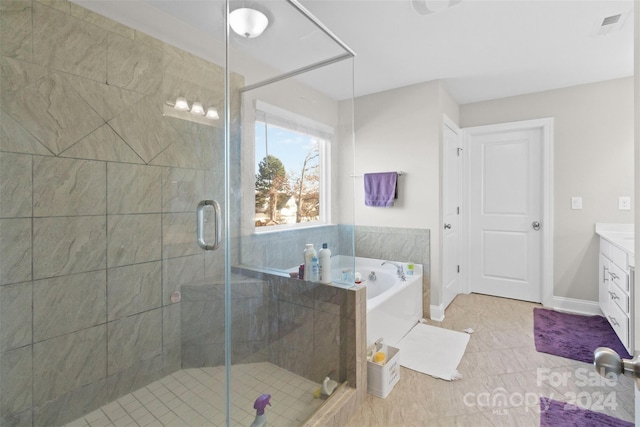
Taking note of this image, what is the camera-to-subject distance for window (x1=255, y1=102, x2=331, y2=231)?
1.90 m

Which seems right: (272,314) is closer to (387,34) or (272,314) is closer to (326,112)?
(326,112)

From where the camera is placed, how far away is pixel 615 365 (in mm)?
577

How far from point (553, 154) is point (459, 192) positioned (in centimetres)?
96

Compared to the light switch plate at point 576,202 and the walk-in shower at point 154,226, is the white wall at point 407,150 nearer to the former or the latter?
the walk-in shower at point 154,226

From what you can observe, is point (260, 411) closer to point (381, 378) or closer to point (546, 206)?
point (381, 378)

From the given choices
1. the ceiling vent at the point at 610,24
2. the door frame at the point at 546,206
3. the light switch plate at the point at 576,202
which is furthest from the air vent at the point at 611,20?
the light switch plate at the point at 576,202

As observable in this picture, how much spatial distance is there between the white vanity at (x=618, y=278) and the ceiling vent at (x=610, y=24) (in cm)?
150

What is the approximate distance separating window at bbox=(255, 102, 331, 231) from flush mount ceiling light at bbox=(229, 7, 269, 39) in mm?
396

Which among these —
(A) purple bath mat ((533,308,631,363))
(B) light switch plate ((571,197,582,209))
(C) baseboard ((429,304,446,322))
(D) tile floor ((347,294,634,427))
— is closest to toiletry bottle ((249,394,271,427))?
(D) tile floor ((347,294,634,427))

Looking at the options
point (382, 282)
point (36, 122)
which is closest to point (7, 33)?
point (36, 122)

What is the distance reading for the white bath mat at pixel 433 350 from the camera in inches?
83.0

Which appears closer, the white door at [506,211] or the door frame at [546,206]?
the door frame at [546,206]

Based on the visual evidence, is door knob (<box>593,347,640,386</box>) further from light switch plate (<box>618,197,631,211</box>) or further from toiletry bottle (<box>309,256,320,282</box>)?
light switch plate (<box>618,197,631,211</box>)

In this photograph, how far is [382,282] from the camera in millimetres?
3006
